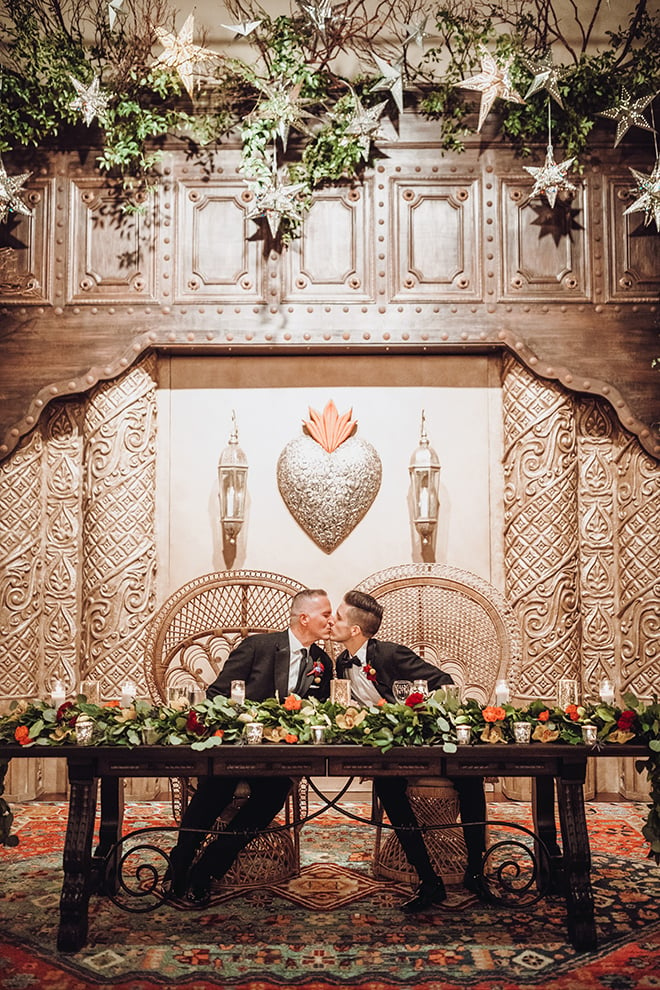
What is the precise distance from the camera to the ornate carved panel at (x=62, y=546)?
20.8 feet

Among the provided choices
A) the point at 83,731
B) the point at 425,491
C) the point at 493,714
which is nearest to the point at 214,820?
the point at 83,731

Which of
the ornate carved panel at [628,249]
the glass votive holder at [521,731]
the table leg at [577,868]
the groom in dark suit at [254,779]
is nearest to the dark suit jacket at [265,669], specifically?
the groom in dark suit at [254,779]

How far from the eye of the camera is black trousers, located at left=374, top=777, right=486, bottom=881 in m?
4.18

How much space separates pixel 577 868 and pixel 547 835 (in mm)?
701

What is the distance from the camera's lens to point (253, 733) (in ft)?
12.5

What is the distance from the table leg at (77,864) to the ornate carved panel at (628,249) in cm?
466

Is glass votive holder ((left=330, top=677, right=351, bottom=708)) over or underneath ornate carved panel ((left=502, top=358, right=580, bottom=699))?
underneath

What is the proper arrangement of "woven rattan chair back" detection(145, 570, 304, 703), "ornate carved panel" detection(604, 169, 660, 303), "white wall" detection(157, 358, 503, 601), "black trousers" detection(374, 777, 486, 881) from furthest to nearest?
"white wall" detection(157, 358, 503, 601)
"ornate carved panel" detection(604, 169, 660, 303)
"woven rattan chair back" detection(145, 570, 304, 703)
"black trousers" detection(374, 777, 486, 881)

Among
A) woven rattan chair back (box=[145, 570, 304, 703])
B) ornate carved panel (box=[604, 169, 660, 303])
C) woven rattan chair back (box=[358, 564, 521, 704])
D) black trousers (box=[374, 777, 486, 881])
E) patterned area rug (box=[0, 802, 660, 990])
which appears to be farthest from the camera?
ornate carved panel (box=[604, 169, 660, 303])

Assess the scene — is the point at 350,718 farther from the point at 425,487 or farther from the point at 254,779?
the point at 425,487

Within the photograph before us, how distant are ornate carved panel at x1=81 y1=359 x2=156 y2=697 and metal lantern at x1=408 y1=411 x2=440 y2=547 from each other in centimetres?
185

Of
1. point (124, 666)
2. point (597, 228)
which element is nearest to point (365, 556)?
point (124, 666)

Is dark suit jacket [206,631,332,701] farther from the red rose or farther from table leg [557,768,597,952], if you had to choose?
table leg [557,768,597,952]

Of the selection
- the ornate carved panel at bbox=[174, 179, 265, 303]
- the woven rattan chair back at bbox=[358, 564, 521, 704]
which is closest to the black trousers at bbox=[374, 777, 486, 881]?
the woven rattan chair back at bbox=[358, 564, 521, 704]
